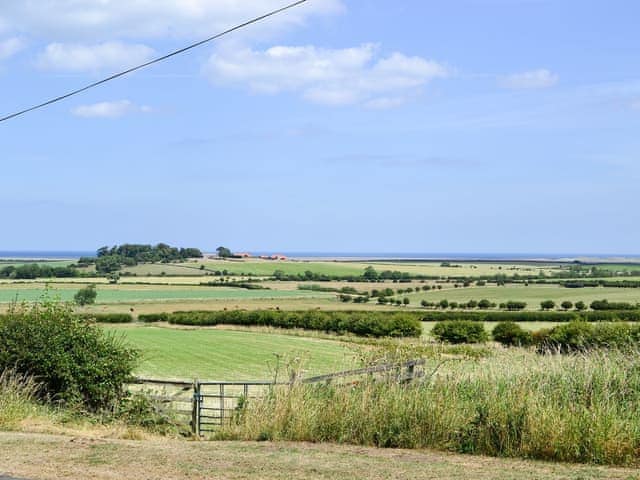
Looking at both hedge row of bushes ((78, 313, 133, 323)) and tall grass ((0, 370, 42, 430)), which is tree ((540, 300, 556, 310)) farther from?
tall grass ((0, 370, 42, 430))

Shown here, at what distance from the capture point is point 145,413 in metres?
19.0

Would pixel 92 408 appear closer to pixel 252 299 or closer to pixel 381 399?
pixel 381 399

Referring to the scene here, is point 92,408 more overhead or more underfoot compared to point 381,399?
more underfoot

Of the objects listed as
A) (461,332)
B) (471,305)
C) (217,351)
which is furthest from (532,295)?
(217,351)

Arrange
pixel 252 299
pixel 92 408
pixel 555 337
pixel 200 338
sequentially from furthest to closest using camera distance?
1. pixel 252 299
2. pixel 200 338
3. pixel 555 337
4. pixel 92 408

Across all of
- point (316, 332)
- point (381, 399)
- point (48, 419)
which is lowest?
point (316, 332)

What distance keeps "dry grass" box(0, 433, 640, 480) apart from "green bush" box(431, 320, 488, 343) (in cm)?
5519

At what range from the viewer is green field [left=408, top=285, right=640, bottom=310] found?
99750 mm

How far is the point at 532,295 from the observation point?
10812 cm

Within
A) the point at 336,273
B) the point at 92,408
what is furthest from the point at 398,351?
Result: the point at 336,273

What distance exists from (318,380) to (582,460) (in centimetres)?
531

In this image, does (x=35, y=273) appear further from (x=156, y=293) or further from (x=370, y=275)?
(x=370, y=275)

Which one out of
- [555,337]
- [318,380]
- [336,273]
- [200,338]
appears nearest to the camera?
[318,380]

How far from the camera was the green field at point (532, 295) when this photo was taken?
3927 inches
